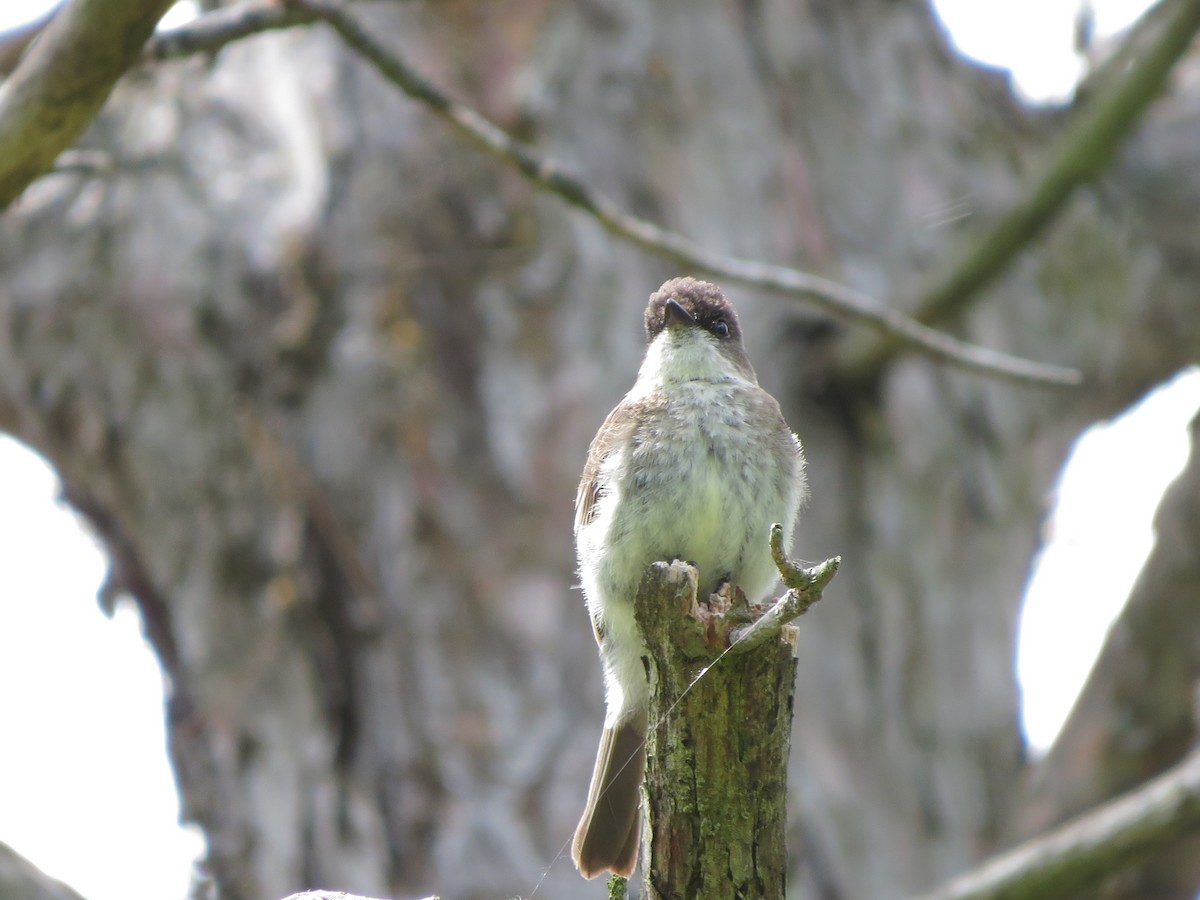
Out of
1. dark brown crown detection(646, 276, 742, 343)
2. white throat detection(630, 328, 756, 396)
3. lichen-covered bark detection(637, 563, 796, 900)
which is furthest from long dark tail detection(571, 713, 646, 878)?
dark brown crown detection(646, 276, 742, 343)

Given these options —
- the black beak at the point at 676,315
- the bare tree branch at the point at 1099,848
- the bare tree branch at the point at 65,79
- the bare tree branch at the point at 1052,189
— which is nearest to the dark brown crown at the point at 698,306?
the black beak at the point at 676,315

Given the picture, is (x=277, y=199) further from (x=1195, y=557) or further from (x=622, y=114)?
(x=1195, y=557)

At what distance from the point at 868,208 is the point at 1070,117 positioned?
112 cm

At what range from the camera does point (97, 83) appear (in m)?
2.66

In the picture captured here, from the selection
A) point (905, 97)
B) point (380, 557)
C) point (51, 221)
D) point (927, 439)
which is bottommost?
point (380, 557)

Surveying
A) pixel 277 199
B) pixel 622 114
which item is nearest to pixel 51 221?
pixel 277 199

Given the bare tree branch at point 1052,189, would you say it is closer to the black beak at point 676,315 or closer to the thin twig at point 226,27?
the black beak at point 676,315

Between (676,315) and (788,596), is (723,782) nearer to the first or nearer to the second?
(788,596)

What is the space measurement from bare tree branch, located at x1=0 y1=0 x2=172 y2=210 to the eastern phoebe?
1.60 metres

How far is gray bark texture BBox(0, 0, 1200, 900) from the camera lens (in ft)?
16.5

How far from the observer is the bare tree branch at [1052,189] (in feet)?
16.1

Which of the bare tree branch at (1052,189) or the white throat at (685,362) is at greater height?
the bare tree branch at (1052,189)

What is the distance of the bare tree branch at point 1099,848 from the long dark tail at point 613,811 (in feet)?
3.57

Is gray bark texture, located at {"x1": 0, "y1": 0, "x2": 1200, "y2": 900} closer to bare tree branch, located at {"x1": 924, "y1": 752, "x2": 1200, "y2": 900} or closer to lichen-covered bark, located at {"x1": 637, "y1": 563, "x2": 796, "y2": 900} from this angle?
bare tree branch, located at {"x1": 924, "y1": 752, "x2": 1200, "y2": 900}
